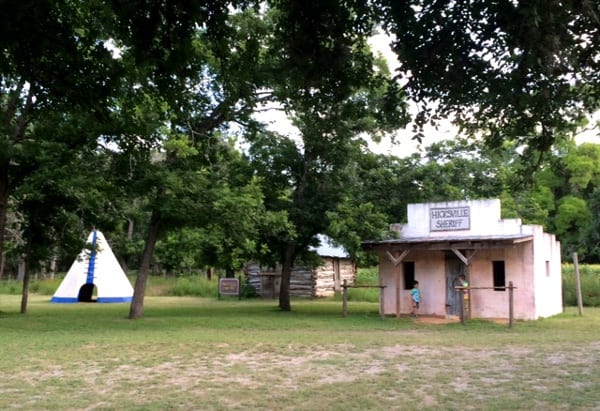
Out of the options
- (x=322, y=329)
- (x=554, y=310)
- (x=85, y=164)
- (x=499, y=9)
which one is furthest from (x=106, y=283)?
(x=499, y=9)

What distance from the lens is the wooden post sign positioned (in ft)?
107

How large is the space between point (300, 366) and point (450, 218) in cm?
1131

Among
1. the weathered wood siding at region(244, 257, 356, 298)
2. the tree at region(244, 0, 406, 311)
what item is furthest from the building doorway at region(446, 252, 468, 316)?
the weathered wood siding at region(244, 257, 356, 298)

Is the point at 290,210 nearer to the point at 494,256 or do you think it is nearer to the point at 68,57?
the point at 494,256

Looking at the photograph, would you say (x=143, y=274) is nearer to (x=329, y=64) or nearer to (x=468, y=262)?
(x=468, y=262)

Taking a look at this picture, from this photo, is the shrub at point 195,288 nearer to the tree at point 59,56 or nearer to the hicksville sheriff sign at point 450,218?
the hicksville sheriff sign at point 450,218

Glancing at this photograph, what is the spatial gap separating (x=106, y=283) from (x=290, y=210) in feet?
43.3

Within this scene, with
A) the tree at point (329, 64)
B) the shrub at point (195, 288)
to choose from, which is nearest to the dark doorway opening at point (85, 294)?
the shrub at point (195, 288)

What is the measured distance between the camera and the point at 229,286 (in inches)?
1298

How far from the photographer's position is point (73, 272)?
30875 millimetres

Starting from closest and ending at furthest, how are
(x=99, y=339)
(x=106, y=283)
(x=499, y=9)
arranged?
(x=499, y=9) → (x=99, y=339) → (x=106, y=283)

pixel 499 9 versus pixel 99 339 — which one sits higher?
pixel 499 9

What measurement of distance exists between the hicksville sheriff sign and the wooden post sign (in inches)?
581

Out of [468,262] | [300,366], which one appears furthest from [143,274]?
[300,366]
